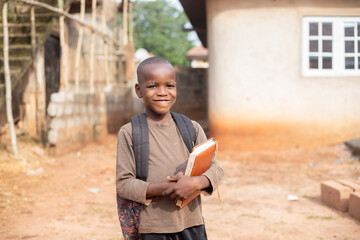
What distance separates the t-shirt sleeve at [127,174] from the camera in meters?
1.83

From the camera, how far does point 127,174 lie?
6.20 feet

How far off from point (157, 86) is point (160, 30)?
107ft

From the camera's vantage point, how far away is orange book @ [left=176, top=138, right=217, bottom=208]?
178cm

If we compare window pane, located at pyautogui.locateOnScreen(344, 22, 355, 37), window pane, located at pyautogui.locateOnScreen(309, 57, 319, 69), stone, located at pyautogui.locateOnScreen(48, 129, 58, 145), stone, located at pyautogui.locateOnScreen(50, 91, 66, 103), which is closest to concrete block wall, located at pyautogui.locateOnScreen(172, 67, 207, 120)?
window pane, located at pyautogui.locateOnScreen(309, 57, 319, 69)

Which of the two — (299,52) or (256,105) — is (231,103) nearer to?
(256,105)

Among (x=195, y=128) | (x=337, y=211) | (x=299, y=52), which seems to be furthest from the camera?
(x=299, y=52)

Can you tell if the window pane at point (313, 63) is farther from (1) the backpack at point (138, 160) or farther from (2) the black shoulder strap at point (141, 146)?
(2) the black shoulder strap at point (141, 146)

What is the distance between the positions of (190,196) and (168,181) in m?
0.13

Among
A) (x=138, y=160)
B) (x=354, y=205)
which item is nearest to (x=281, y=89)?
(x=354, y=205)

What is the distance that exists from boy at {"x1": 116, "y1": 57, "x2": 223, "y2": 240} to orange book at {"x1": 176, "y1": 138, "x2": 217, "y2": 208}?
0.03 metres

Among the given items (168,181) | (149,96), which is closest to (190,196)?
(168,181)

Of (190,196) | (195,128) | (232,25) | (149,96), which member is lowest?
(190,196)

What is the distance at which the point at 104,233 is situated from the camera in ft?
12.0

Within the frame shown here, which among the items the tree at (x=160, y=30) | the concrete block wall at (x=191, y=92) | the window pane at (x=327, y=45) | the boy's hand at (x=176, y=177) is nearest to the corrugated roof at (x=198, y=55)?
the tree at (x=160, y=30)
